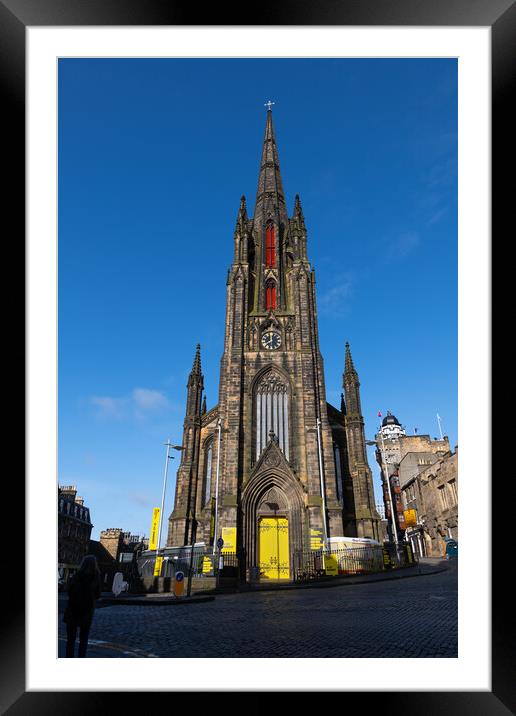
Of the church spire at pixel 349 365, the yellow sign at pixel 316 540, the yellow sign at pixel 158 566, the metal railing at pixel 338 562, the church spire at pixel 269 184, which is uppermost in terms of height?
the church spire at pixel 269 184

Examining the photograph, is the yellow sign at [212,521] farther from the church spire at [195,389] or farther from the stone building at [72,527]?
the stone building at [72,527]

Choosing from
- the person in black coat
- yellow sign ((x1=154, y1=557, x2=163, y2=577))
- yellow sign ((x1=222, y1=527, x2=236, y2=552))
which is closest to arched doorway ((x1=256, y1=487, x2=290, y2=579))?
yellow sign ((x1=222, y1=527, x2=236, y2=552))

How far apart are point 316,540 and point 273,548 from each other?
2798 mm

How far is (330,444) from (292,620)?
18179 millimetres

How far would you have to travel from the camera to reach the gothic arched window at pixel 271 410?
1107 inches

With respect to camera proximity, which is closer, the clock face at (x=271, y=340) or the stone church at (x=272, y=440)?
the stone church at (x=272, y=440)

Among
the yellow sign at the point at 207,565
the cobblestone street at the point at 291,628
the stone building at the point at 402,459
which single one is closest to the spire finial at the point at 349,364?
the yellow sign at the point at 207,565

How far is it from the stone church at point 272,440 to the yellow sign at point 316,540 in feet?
0.24

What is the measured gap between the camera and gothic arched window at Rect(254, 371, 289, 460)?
92.3ft
